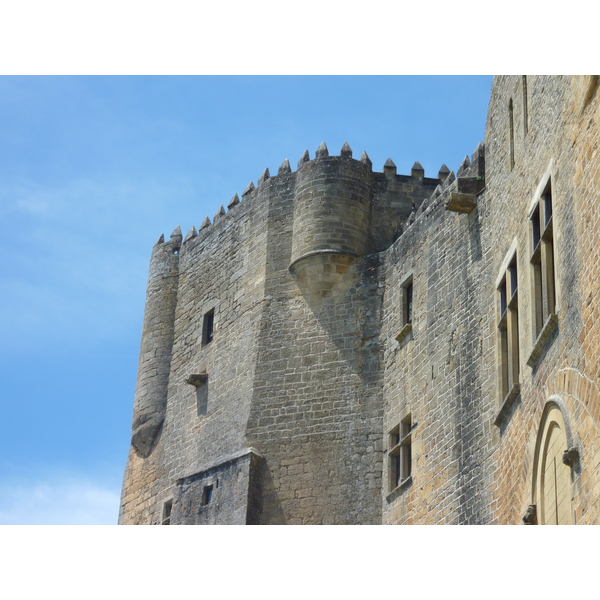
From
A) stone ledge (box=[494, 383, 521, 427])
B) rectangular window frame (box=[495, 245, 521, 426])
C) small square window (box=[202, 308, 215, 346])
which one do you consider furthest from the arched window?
small square window (box=[202, 308, 215, 346])

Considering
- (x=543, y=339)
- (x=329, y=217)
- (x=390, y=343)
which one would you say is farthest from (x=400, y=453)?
(x=543, y=339)

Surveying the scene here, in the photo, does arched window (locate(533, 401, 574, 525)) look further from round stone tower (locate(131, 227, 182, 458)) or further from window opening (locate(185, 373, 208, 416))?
round stone tower (locate(131, 227, 182, 458))

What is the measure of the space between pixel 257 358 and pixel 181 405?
2792 mm

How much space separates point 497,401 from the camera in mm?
16906

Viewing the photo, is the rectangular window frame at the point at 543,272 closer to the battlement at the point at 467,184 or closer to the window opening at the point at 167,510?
the battlement at the point at 467,184

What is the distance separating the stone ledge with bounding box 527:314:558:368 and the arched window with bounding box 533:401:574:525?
0.72 meters

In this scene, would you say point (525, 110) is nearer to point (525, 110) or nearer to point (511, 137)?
point (525, 110)

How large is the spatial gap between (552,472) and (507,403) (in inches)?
100

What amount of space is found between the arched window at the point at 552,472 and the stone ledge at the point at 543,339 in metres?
0.72

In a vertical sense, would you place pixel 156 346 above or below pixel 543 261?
above

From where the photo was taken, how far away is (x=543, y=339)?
566 inches

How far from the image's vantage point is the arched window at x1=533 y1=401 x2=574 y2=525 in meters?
13.2

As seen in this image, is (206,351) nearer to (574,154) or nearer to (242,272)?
(242,272)

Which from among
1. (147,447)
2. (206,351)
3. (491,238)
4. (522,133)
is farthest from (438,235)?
(147,447)
